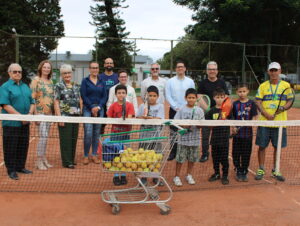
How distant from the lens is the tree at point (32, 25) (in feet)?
69.5

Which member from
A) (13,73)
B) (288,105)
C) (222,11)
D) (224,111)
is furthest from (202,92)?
(222,11)

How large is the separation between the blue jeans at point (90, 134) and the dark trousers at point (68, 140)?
20 cm

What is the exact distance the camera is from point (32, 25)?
30469mm

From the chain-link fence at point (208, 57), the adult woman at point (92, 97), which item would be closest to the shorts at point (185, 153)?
the adult woman at point (92, 97)

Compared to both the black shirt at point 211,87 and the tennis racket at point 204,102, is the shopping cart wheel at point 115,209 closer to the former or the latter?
the tennis racket at point 204,102

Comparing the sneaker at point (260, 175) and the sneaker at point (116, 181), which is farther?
the sneaker at point (260, 175)

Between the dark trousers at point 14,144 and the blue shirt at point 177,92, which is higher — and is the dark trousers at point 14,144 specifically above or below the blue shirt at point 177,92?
below

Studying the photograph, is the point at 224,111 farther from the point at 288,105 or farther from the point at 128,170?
the point at 128,170

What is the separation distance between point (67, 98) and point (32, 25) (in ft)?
91.7

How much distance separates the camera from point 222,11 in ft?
85.2

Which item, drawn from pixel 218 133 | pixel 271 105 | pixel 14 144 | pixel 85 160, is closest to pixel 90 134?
pixel 85 160

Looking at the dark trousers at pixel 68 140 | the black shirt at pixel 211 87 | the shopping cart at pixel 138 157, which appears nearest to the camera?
the shopping cart at pixel 138 157

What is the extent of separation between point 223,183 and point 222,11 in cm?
2335

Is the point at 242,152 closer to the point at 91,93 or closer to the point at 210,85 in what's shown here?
the point at 210,85
